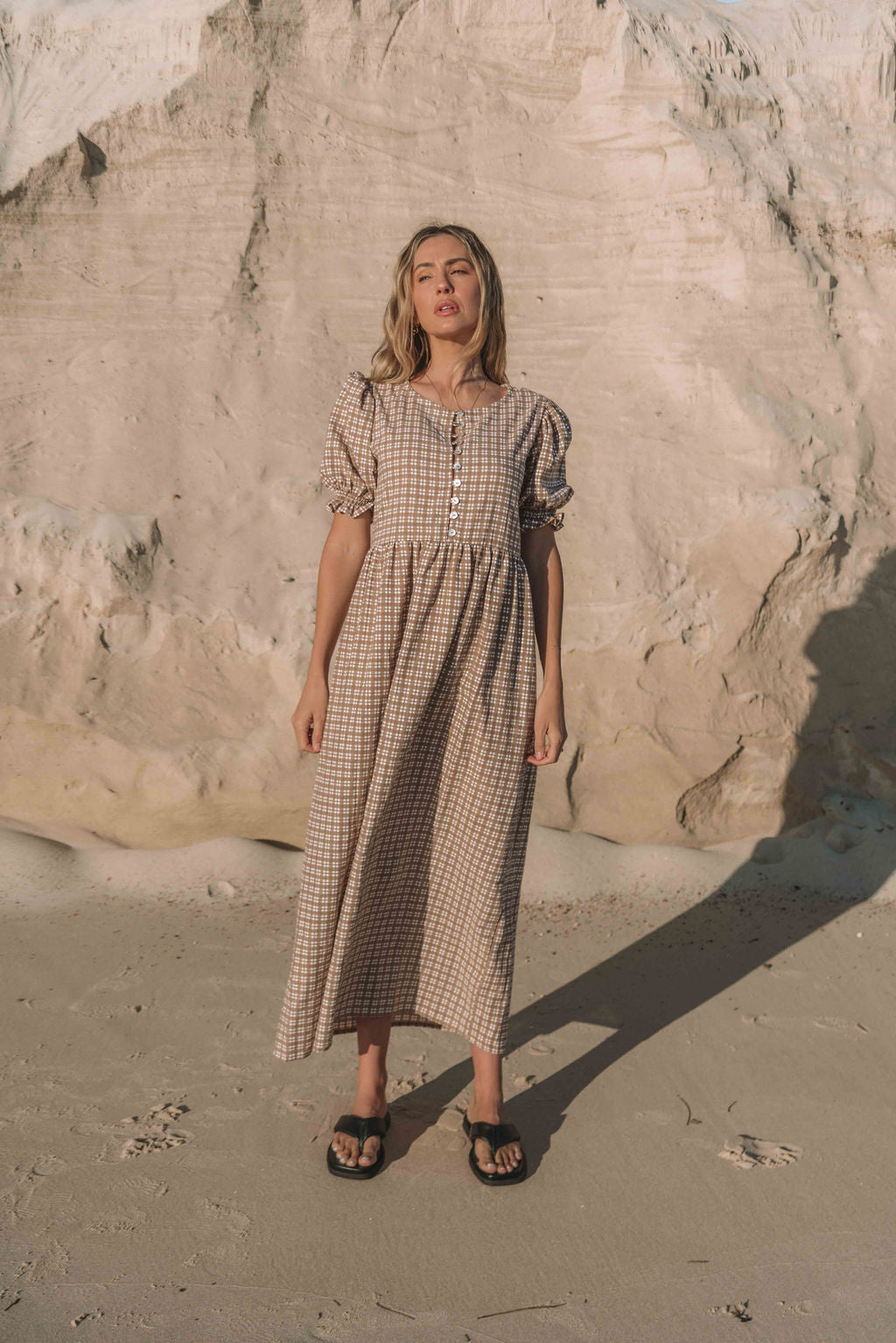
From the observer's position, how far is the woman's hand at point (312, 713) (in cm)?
203

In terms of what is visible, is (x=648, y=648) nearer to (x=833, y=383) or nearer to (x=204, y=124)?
(x=833, y=383)

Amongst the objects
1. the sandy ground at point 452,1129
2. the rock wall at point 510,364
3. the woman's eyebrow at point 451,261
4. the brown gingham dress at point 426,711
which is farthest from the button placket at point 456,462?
the rock wall at point 510,364

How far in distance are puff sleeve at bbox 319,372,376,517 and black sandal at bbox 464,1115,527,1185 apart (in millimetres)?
1223

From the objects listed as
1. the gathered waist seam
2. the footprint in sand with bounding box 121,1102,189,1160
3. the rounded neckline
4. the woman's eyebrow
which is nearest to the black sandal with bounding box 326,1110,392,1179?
the footprint in sand with bounding box 121,1102,189,1160

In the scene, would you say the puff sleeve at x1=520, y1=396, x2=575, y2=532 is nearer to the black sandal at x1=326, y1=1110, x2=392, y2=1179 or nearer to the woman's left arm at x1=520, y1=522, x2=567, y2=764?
the woman's left arm at x1=520, y1=522, x2=567, y2=764

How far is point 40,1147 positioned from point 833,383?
12.3 ft

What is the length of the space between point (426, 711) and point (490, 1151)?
2.79ft

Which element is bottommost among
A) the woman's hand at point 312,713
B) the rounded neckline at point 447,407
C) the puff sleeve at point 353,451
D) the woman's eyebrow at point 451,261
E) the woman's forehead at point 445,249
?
the woman's hand at point 312,713

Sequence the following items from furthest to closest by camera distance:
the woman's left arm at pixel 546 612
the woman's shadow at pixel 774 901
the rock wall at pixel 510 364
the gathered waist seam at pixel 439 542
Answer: the rock wall at pixel 510 364, the woman's shadow at pixel 774 901, the woman's left arm at pixel 546 612, the gathered waist seam at pixel 439 542

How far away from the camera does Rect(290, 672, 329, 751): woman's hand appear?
203 centimetres

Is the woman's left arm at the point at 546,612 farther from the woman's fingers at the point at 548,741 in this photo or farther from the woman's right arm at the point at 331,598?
the woman's right arm at the point at 331,598

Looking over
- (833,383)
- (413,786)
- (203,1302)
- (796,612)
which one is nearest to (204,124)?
(833,383)

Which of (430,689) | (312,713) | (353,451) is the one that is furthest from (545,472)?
(312,713)

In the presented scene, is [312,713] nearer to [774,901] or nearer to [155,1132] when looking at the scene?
[155,1132]
